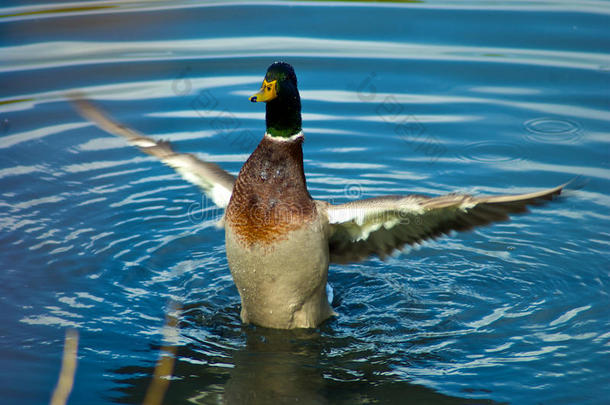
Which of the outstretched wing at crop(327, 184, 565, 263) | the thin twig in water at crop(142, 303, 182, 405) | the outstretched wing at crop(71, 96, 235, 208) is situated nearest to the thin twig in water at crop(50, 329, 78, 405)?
the thin twig in water at crop(142, 303, 182, 405)

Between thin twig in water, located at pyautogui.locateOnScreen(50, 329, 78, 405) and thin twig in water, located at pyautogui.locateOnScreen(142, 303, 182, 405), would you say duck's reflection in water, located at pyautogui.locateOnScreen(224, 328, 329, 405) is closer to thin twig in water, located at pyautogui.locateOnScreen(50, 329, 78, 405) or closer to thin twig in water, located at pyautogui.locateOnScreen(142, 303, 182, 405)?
thin twig in water, located at pyautogui.locateOnScreen(142, 303, 182, 405)

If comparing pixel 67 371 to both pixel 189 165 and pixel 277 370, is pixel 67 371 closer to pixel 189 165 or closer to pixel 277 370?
pixel 277 370

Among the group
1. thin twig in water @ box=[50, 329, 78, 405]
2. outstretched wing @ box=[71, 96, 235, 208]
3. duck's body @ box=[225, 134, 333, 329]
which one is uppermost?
outstretched wing @ box=[71, 96, 235, 208]

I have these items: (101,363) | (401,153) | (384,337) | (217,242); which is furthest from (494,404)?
(401,153)

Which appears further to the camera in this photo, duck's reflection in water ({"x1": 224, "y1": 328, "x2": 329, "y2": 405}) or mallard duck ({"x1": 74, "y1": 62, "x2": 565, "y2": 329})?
mallard duck ({"x1": 74, "y1": 62, "x2": 565, "y2": 329})

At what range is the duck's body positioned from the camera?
512cm

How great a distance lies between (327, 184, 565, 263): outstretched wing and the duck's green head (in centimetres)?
60

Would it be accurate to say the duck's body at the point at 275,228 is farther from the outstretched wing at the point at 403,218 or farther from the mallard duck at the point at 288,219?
the outstretched wing at the point at 403,218

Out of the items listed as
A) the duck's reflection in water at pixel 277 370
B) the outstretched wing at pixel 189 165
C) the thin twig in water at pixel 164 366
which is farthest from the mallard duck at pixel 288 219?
the outstretched wing at pixel 189 165

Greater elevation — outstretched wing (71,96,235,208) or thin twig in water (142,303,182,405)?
outstretched wing (71,96,235,208)


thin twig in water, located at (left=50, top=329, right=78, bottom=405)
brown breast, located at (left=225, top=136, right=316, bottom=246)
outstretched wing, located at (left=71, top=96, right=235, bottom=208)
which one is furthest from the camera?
outstretched wing, located at (left=71, top=96, right=235, bottom=208)

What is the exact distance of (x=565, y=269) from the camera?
6102 mm

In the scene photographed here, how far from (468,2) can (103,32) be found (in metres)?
4.66

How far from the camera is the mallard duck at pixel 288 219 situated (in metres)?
5.05
